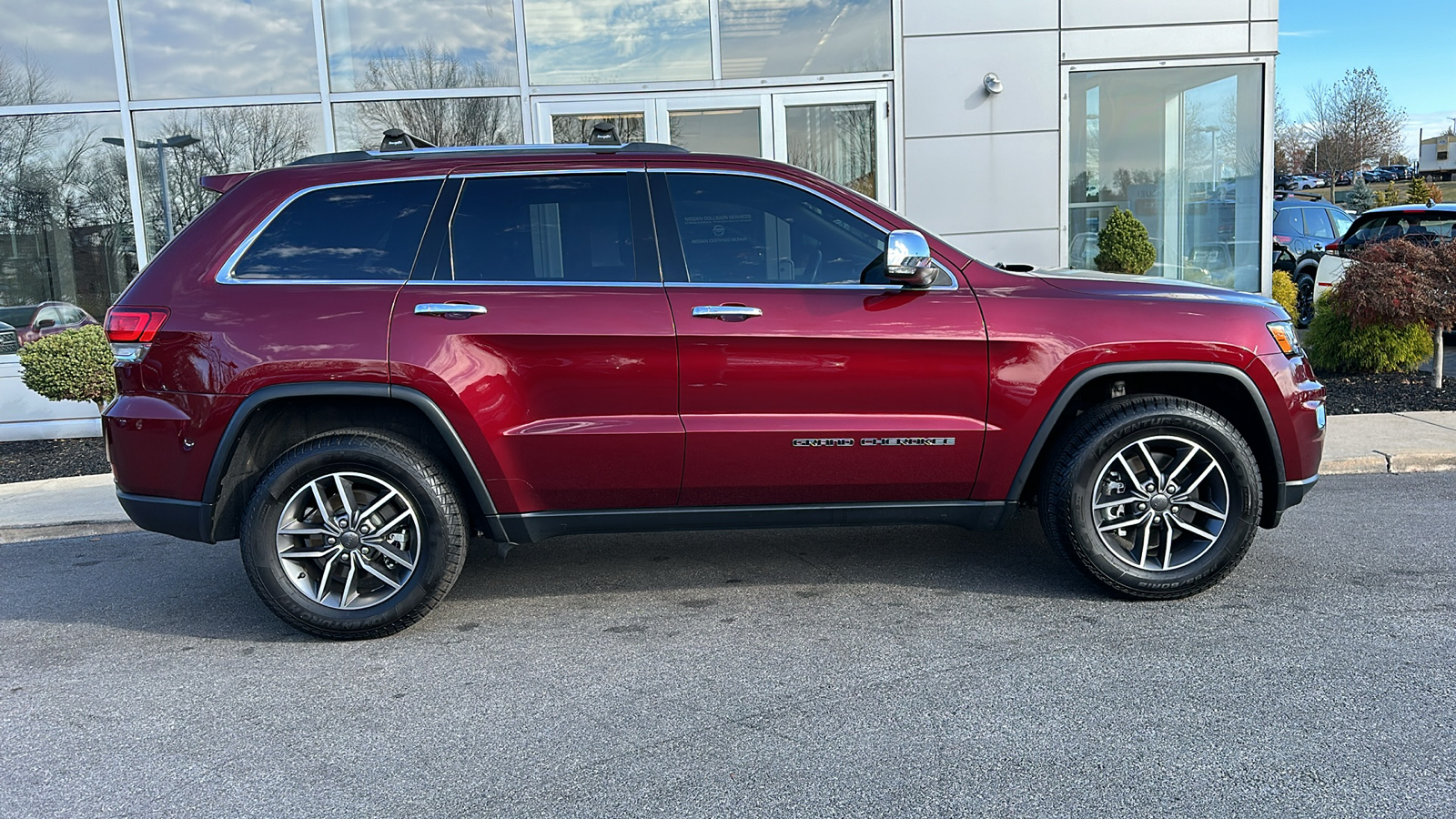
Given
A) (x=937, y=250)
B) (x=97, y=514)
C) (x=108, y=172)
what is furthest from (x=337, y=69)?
(x=937, y=250)

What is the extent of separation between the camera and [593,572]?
5.14 m

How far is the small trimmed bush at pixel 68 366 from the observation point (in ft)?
28.0

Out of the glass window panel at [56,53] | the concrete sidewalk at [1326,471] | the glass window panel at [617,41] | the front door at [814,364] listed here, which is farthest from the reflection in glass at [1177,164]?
the glass window panel at [56,53]

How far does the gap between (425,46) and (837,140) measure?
13.9ft

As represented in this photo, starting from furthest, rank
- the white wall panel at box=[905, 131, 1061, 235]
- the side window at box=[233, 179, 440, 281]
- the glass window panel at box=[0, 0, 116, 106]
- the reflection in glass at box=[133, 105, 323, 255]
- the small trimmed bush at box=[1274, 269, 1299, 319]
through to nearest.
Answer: the small trimmed bush at box=[1274, 269, 1299, 319] < the white wall panel at box=[905, 131, 1061, 235] < the reflection in glass at box=[133, 105, 323, 255] < the glass window panel at box=[0, 0, 116, 106] < the side window at box=[233, 179, 440, 281]

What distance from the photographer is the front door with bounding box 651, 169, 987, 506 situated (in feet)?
13.8

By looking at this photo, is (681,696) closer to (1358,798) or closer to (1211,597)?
(1358,798)

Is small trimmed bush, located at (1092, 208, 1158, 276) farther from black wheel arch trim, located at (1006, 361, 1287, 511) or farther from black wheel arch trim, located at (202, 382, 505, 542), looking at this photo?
black wheel arch trim, located at (202, 382, 505, 542)

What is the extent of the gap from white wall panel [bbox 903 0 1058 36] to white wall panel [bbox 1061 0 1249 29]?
246mm

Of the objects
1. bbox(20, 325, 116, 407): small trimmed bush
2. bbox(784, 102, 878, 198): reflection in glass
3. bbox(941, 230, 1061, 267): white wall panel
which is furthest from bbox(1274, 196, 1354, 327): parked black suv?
bbox(20, 325, 116, 407): small trimmed bush

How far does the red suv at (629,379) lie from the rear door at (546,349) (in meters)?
0.01

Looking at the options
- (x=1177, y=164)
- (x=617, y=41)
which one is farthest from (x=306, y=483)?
(x=1177, y=164)

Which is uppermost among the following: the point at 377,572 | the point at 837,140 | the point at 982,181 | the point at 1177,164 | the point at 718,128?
the point at 718,128

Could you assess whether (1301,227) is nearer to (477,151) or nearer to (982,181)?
(982,181)
